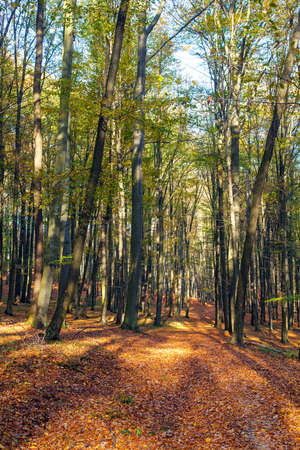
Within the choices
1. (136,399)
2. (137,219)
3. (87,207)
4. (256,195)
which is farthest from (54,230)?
(256,195)

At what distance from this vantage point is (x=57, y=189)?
9.58 m

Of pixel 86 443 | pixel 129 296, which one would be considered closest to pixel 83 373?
pixel 86 443

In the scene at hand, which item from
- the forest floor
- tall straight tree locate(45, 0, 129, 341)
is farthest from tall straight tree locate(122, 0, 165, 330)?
tall straight tree locate(45, 0, 129, 341)

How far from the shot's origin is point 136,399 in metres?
6.69

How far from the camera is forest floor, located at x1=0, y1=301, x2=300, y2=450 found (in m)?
4.93

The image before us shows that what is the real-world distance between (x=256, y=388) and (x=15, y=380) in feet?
17.2

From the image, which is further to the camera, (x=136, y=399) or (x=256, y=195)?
(x=256, y=195)

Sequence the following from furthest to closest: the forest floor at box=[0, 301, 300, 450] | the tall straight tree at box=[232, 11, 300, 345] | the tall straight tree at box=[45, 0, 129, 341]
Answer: the tall straight tree at box=[232, 11, 300, 345]
the tall straight tree at box=[45, 0, 129, 341]
the forest floor at box=[0, 301, 300, 450]

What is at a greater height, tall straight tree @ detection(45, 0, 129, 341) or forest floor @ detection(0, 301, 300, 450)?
tall straight tree @ detection(45, 0, 129, 341)

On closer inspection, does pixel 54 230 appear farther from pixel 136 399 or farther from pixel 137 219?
pixel 136 399

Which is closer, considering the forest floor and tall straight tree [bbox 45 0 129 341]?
the forest floor

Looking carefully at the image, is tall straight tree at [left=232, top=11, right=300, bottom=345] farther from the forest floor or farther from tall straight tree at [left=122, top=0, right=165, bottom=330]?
tall straight tree at [left=122, top=0, right=165, bottom=330]

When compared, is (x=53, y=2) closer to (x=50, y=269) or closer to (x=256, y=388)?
(x=50, y=269)

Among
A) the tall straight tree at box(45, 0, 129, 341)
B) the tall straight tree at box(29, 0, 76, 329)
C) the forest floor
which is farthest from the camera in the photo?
the tall straight tree at box(29, 0, 76, 329)
